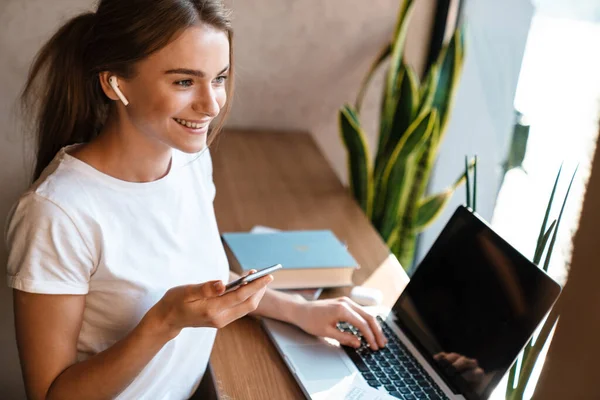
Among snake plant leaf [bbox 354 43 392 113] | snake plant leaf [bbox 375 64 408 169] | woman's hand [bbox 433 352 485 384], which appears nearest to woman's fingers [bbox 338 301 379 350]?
woman's hand [bbox 433 352 485 384]

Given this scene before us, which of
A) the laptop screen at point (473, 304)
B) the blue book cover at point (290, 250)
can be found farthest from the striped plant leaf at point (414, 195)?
the laptop screen at point (473, 304)

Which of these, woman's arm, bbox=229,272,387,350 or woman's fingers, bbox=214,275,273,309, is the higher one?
woman's fingers, bbox=214,275,273,309

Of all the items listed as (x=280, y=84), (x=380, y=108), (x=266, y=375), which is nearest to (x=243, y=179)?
(x=280, y=84)

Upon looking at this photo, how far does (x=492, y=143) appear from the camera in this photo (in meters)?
2.10

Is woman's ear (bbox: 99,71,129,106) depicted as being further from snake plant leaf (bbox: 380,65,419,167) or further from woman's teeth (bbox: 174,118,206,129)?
snake plant leaf (bbox: 380,65,419,167)

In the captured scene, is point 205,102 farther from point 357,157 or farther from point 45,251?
point 357,157

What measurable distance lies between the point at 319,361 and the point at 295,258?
308 mm

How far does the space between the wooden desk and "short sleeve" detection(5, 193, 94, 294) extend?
0.30 metres

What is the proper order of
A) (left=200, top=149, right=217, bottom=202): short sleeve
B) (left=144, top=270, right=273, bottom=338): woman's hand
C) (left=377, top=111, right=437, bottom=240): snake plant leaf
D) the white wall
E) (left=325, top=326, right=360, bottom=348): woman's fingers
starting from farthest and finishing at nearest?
the white wall
(left=377, top=111, right=437, bottom=240): snake plant leaf
(left=200, top=149, right=217, bottom=202): short sleeve
(left=325, top=326, right=360, bottom=348): woman's fingers
(left=144, top=270, right=273, bottom=338): woman's hand

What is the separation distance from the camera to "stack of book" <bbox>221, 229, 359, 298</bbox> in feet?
4.76

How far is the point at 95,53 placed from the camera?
3.66 feet

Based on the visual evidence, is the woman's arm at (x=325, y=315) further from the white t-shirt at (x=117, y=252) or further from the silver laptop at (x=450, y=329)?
the white t-shirt at (x=117, y=252)

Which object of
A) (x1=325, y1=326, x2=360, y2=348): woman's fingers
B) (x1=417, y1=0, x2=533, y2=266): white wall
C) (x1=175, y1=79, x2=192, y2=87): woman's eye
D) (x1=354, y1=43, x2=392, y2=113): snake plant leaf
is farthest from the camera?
(x1=354, y1=43, x2=392, y2=113): snake plant leaf

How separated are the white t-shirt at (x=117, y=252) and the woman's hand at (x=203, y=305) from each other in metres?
0.12
